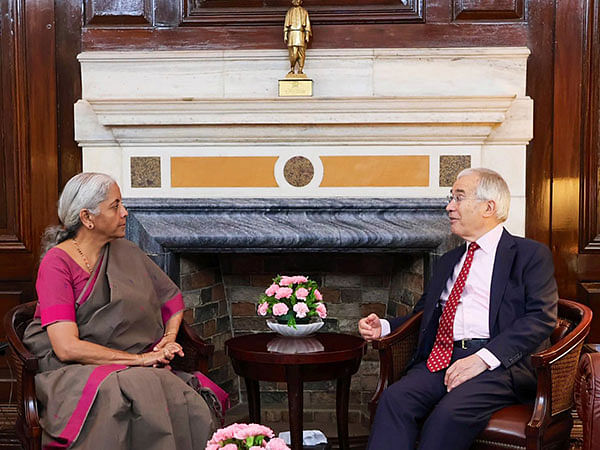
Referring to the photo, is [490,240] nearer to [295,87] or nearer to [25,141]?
[295,87]

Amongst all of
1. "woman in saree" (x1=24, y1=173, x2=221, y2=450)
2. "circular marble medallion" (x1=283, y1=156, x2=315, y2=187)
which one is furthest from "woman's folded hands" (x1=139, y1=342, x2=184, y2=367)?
"circular marble medallion" (x1=283, y1=156, x2=315, y2=187)

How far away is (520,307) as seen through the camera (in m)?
3.02

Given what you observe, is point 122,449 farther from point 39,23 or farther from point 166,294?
point 39,23

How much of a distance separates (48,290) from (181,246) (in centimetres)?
103

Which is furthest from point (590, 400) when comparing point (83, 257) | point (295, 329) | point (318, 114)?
point (83, 257)

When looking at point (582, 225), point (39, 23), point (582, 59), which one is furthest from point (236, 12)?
point (582, 225)

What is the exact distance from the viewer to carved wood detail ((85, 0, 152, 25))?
3.92 metres

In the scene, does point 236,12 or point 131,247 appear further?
point 236,12

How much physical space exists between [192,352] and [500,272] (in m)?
1.30

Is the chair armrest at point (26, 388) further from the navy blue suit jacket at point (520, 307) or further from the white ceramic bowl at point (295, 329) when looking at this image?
the navy blue suit jacket at point (520, 307)

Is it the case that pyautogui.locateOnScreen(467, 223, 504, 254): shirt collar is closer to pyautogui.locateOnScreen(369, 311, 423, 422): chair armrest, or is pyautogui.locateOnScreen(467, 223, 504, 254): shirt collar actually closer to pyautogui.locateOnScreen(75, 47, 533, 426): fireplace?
pyautogui.locateOnScreen(369, 311, 423, 422): chair armrest

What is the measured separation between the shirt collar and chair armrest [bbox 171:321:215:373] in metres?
1.18

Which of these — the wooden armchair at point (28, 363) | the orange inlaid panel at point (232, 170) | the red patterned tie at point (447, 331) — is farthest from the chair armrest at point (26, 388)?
the red patterned tie at point (447, 331)

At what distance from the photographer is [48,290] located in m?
2.95
